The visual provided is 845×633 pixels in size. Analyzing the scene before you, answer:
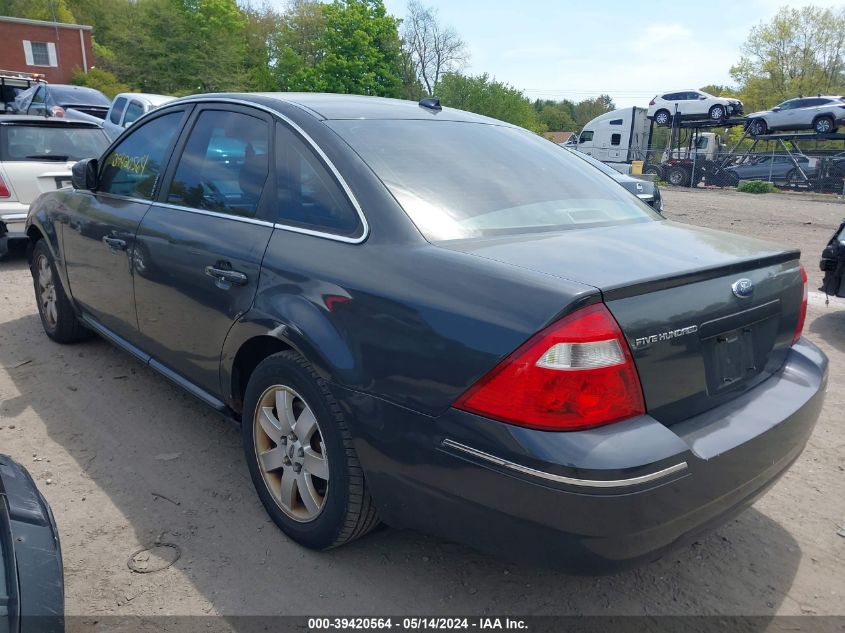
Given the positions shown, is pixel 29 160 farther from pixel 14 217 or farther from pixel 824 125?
pixel 824 125

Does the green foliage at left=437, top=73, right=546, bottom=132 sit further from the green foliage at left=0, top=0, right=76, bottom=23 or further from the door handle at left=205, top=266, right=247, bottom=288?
the door handle at left=205, top=266, right=247, bottom=288

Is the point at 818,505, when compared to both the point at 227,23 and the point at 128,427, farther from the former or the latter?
the point at 227,23

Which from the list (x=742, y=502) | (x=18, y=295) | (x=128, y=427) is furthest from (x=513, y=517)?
(x=18, y=295)

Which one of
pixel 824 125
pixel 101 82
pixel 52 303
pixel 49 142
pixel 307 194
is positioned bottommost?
pixel 52 303

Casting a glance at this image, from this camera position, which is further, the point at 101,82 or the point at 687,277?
the point at 101,82

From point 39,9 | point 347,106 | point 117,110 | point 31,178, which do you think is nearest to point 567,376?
point 347,106

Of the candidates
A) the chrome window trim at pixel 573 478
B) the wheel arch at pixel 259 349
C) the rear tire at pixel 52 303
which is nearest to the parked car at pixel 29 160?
the rear tire at pixel 52 303

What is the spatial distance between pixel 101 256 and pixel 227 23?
5010 cm

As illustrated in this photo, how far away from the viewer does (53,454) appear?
134 inches

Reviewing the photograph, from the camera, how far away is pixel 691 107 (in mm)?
30375

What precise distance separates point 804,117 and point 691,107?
5.08 m

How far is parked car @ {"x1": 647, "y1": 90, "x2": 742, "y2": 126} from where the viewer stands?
29.5 meters

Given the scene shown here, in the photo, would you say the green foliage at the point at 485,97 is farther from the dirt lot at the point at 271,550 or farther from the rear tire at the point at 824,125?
the dirt lot at the point at 271,550

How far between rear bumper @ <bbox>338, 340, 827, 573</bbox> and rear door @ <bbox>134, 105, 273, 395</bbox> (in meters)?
0.90
